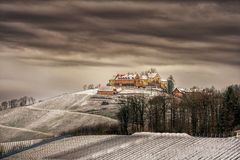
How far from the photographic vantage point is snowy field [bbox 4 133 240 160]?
4806 centimetres

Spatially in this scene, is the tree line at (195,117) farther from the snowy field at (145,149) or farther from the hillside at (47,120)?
the snowy field at (145,149)

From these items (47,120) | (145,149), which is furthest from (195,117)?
(145,149)

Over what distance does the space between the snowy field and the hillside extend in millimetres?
81614

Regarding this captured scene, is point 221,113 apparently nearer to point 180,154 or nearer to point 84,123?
point 84,123

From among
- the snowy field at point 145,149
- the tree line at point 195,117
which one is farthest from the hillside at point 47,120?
the snowy field at point 145,149

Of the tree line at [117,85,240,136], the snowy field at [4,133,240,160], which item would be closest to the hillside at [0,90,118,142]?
the tree line at [117,85,240,136]

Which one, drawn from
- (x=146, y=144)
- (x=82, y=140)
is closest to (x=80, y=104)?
(x=82, y=140)

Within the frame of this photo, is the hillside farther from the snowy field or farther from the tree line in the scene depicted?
the snowy field

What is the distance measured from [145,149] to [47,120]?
4853 inches

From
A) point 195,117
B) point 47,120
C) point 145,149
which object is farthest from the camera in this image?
point 47,120

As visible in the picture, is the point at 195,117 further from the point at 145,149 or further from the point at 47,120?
the point at 145,149

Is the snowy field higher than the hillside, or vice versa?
the snowy field

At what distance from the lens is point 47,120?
173000mm

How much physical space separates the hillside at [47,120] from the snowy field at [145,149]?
81.6m
